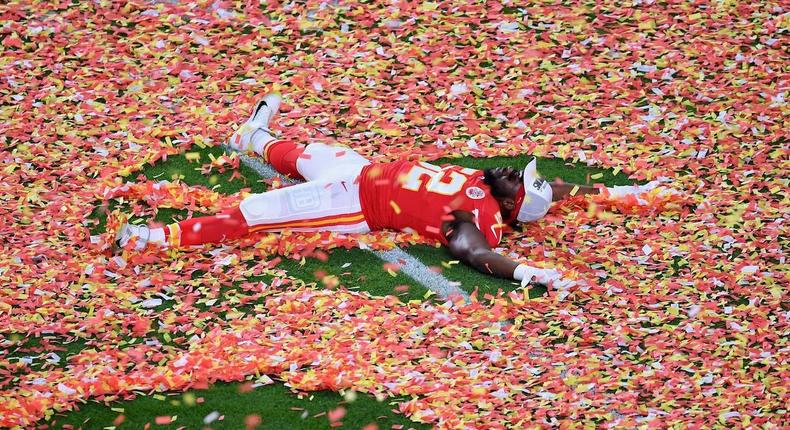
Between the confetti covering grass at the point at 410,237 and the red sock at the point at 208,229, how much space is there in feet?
0.31

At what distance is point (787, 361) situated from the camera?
7180 mm

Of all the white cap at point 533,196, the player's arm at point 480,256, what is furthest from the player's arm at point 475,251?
the white cap at point 533,196

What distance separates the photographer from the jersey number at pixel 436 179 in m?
8.53

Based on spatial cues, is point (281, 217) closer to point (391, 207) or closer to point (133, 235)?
point (391, 207)

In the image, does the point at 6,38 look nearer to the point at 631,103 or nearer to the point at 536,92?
the point at 536,92

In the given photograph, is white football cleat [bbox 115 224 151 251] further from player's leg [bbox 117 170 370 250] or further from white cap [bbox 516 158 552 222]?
white cap [bbox 516 158 552 222]

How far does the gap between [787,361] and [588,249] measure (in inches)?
67.3

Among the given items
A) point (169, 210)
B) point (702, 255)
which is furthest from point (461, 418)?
point (169, 210)

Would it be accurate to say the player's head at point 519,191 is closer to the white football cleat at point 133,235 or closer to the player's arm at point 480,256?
the player's arm at point 480,256

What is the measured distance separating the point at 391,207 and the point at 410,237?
0.25 meters

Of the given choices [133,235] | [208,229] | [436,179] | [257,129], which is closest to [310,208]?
[208,229]

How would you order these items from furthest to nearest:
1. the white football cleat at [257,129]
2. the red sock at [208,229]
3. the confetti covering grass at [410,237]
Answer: the white football cleat at [257,129]
the red sock at [208,229]
the confetti covering grass at [410,237]

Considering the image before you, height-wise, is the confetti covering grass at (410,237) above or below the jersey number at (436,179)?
below

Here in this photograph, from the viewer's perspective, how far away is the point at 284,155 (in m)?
9.36
